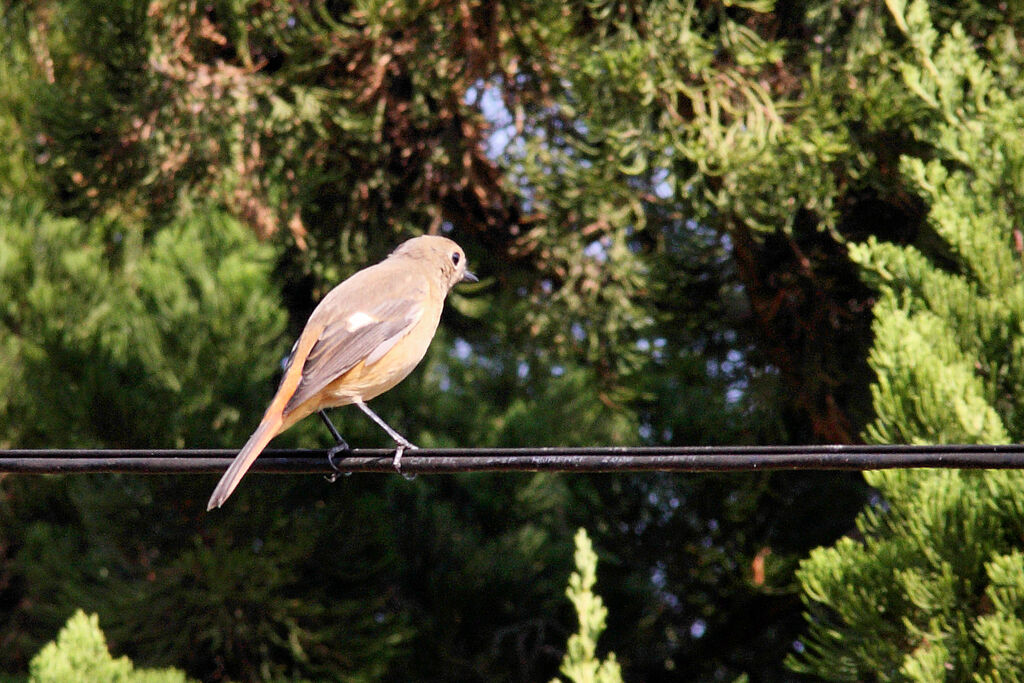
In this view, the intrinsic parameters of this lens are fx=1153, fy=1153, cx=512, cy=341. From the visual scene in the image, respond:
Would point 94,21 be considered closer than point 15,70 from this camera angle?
Yes

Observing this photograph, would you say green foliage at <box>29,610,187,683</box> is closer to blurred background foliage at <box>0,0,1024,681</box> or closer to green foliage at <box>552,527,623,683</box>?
blurred background foliage at <box>0,0,1024,681</box>

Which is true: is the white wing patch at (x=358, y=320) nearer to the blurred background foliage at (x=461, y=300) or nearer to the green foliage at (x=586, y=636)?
the green foliage at (x=586, y=636)

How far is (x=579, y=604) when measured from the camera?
3.65 metres

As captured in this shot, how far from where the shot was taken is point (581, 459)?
258 centimetres

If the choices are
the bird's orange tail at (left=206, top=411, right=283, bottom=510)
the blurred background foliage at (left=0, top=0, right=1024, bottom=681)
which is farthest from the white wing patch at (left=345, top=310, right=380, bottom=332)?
the blurred background foliage at (left=0, top=0, right=1024, bottom=681)

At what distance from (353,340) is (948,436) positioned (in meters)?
1.93

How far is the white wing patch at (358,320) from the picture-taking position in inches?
156

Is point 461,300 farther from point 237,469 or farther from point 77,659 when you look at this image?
point 237,469

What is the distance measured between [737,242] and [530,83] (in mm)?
1331

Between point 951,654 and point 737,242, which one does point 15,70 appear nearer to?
point 737,242

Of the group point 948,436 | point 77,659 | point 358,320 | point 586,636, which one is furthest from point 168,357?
point 948,436

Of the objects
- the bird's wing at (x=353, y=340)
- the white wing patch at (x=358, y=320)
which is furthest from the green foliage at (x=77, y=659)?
the white wing patch at (x=358, y=320)

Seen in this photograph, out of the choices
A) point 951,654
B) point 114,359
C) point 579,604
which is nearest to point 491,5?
point 114,359

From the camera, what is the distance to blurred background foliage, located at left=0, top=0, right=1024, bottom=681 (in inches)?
198
